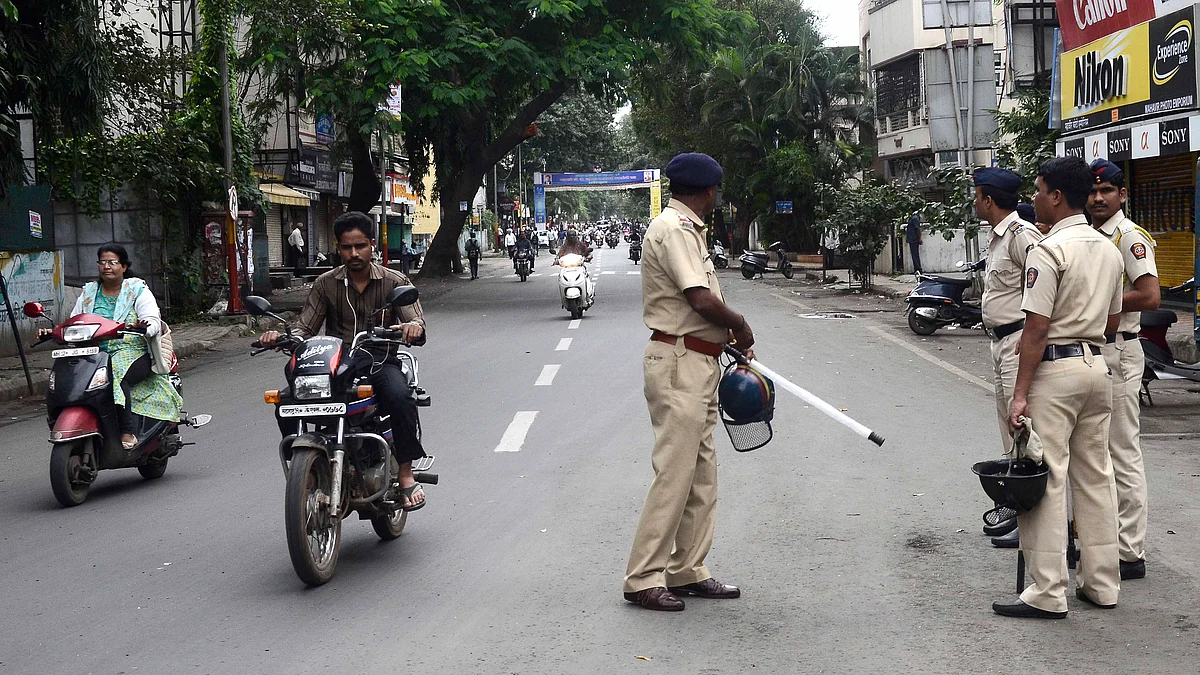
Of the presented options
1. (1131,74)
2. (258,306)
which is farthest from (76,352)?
(1131,74)

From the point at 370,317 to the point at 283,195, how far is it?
3120cm

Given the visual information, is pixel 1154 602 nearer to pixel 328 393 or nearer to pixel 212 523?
pixel 328 393

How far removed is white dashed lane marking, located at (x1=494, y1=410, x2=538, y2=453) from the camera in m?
9.31

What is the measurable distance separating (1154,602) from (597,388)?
7.76 meters

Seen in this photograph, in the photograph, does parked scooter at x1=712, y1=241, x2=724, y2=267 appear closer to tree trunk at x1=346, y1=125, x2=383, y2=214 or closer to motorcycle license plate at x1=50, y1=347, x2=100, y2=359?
tree trunk at x1=346, y1=125, x2=383, y2=214

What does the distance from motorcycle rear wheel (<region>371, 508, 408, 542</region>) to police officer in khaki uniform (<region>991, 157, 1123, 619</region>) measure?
9.72ft

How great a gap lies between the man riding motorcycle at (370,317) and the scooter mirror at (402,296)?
16 cm

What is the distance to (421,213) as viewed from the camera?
7006 centimetres

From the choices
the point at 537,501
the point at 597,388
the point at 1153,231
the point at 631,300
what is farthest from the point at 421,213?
the point at 537,501

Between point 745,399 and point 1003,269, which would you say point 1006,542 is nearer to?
point 1003,269

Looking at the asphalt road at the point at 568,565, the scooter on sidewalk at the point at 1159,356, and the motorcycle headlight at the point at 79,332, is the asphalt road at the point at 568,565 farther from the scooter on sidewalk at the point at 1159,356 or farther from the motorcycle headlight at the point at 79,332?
the motorcycle headlight at the point at 79,332

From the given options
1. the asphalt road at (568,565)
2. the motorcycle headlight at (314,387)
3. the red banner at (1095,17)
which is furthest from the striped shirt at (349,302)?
the red banner at (1095,17)

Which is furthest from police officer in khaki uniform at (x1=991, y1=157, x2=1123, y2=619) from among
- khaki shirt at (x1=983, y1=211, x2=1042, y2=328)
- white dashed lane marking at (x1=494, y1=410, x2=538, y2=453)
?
white dashed lane marking at (x1=494, y1=410, x2=538, y2=453)

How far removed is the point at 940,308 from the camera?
18125 mm
